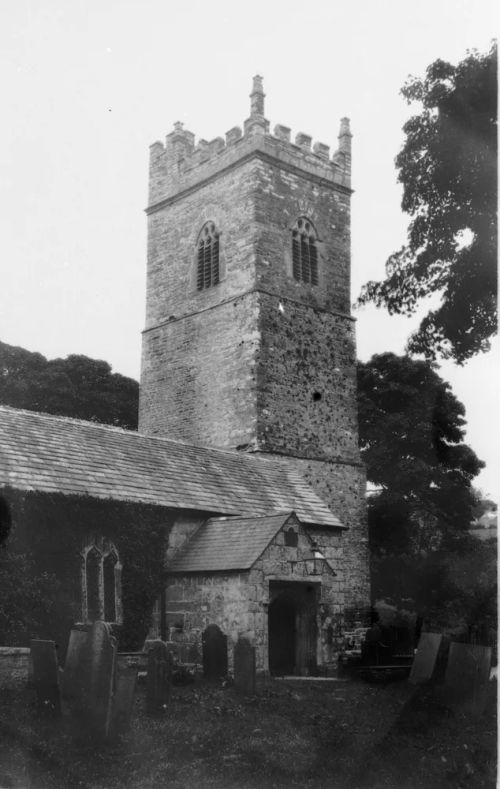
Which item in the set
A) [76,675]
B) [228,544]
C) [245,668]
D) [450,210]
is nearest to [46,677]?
[76,675]

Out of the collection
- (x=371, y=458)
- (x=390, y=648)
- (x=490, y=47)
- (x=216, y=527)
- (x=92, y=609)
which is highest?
(x=490, y=47)

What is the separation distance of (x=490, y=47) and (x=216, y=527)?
10702 millimetres

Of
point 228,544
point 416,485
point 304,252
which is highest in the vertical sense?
point 304,252

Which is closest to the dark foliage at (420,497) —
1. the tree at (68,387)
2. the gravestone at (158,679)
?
the tree at (68,387)

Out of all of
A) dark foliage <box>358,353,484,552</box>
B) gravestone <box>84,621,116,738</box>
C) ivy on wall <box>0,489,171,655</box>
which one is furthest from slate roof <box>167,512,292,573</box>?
dark foliage <box>358,353,484,552</box>

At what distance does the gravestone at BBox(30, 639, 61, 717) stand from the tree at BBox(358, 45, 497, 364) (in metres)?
8.86

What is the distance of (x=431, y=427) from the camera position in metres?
35.1

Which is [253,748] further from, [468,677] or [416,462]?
[416,462]

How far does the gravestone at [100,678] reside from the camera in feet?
33.1

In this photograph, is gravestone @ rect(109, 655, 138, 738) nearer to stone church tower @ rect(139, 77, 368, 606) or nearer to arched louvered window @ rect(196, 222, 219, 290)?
stone church tower @ rect(139, 77, 368, 606)

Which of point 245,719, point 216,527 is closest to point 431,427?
point 216,527

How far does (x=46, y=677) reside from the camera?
1079 cm

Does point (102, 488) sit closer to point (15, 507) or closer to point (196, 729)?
point (15, 507)

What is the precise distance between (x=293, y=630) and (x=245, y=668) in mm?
4958
